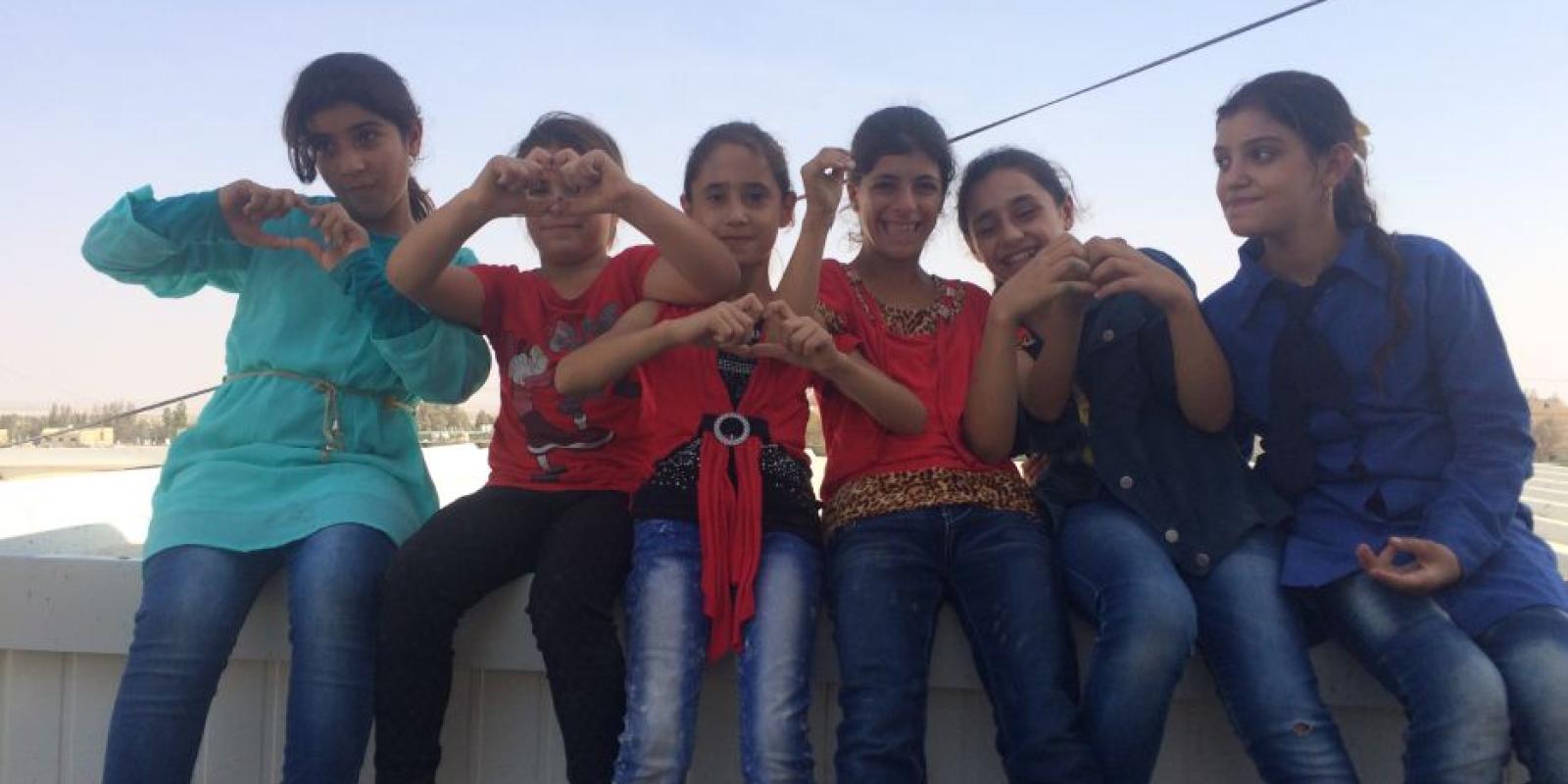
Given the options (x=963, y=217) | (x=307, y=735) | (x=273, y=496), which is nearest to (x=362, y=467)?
(x=273, y=496)

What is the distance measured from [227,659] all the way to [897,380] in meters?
1.07

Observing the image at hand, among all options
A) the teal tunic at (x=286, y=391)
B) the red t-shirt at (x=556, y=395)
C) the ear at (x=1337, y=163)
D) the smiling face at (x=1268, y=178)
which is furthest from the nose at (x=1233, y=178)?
the teal tunic at (x=286, y=391)

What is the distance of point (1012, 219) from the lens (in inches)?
80.7

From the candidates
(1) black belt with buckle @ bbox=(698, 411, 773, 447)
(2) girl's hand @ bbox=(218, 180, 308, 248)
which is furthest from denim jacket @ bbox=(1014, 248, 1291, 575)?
(2) girl's hand @ bbox=(218, 180, 308, 248)

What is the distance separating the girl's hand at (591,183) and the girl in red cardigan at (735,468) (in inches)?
7.3

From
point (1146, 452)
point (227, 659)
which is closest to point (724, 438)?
point (1146, 452)

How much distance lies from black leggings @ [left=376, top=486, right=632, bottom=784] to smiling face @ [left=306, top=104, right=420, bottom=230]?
2.15ft

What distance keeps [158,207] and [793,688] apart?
53.4 inches

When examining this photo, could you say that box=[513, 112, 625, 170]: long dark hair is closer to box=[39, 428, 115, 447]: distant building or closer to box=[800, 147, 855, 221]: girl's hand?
box=[800, 147, 855, 221]: girl's hand

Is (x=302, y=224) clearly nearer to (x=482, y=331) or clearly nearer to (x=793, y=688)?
(x=482, y=331)

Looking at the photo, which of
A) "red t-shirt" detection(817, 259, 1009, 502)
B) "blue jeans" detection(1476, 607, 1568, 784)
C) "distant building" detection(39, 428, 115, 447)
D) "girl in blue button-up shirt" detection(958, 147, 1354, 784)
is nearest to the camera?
"blue jeans" detection(1476, 607, 1568, 784)

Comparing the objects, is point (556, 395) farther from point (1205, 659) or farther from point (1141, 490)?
point (1205, 659)

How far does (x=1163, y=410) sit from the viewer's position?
1789 mm

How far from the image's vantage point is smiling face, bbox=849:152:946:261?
6.34ft
